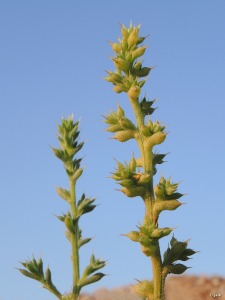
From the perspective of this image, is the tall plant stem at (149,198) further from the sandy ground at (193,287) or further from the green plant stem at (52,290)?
the sandy ground at (193,287)

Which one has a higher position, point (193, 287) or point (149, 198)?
point (149, 198)

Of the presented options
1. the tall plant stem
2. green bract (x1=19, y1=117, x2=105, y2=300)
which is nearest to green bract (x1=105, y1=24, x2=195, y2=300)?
the tall plant stem

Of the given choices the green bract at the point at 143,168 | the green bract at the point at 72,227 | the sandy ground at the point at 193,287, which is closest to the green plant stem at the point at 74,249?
the green bract at the point at 72,227

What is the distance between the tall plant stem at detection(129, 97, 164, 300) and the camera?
4812 mm

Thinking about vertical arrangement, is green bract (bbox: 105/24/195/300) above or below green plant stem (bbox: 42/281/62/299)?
above

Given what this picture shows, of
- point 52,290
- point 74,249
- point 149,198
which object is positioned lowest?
point 52,290

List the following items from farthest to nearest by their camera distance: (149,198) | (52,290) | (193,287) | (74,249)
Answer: (193,287), (52,290), (74,249), (149,198)

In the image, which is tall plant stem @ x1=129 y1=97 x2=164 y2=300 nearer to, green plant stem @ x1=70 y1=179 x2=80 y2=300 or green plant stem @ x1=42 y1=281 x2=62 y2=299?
green plant stem @ x1=70 y1=179 x2=80 y2=300

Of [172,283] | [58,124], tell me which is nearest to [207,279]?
[172,283]

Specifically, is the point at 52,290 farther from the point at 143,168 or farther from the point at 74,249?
the point at 143,168

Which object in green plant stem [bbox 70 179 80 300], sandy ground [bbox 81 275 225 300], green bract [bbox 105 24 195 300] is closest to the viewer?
green bract [bbox 105 24 195 300]

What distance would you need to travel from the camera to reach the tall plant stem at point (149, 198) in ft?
15.8

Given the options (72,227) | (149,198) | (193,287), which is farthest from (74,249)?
(193,287)

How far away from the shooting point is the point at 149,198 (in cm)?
498
